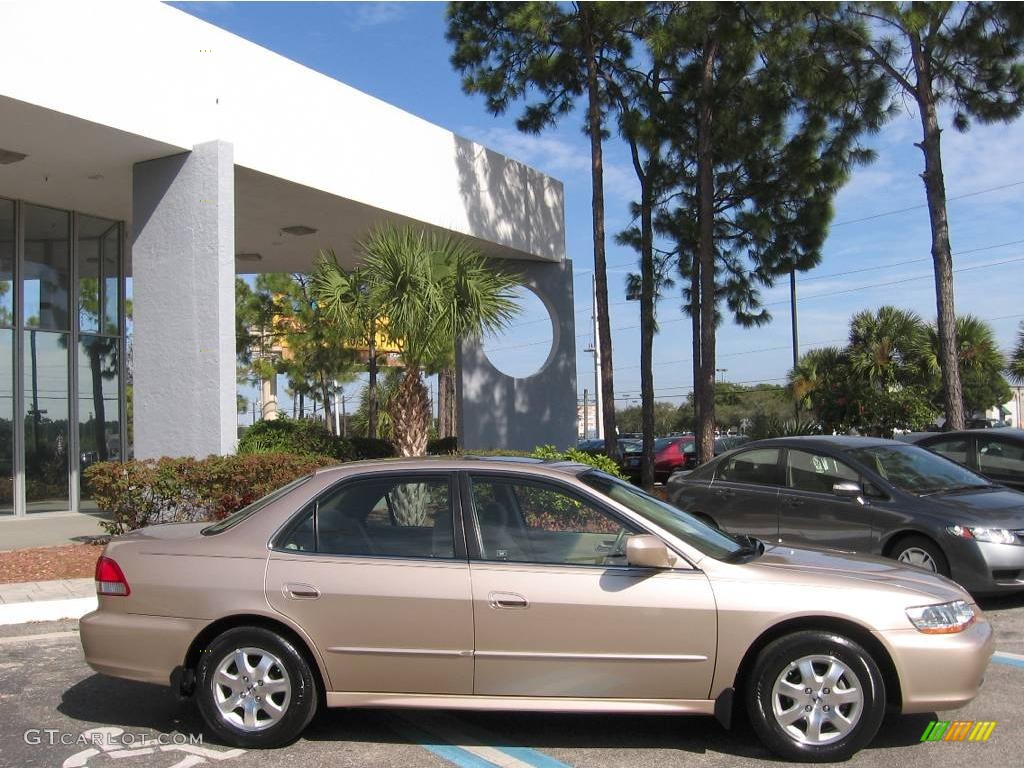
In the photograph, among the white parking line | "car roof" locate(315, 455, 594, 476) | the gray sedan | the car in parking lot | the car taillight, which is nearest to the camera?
the car taillight

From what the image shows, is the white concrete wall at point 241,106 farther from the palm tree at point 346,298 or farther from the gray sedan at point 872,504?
the gray sedan at point 872,504

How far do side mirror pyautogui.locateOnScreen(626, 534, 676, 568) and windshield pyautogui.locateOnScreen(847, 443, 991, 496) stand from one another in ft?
14.7

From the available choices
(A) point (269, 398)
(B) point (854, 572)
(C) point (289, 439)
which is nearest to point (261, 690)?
(B) point (854, 572)

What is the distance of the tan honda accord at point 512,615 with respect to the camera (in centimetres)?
429

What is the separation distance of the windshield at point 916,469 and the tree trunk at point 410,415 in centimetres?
601

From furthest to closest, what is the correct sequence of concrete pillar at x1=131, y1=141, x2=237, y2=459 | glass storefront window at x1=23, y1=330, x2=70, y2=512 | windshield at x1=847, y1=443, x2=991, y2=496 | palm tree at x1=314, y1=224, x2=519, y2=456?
glass storefront window at x1=23, y1=330, x2=70, y2=512
palm tree at x1=314, y1=224, x2=519, y2=456
concrete pillar at x1=131, y1=141, x2=237, y2=459
windshield at x1=847, y1=443, x2=991, y2=496

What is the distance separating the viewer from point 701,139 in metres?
18.0

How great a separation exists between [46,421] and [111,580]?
11.1 metres

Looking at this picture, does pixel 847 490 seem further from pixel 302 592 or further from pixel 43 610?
pixel 43 610

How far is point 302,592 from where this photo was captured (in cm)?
454

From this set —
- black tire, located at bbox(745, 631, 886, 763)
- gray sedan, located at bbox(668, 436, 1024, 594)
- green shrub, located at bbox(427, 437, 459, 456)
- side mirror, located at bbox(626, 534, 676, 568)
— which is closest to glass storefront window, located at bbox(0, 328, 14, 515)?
green shrub, located at bbox(427, 437, 459, 456)

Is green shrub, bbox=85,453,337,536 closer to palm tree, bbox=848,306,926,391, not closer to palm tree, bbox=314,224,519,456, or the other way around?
palm tree, bbox=314,224,519,456

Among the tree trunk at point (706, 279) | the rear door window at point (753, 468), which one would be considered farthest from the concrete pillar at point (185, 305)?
the tree trunk at point (706, 279)

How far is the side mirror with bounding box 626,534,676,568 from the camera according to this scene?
4.30 meters
